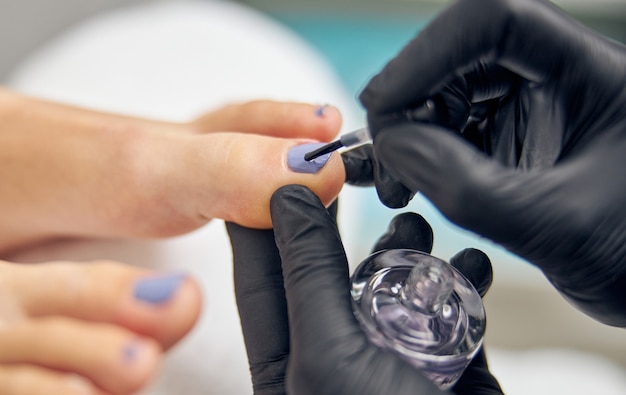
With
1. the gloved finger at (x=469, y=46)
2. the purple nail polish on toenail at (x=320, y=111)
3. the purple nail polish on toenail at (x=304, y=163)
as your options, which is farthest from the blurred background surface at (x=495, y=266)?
the gloved finger at (x=469, y=46)

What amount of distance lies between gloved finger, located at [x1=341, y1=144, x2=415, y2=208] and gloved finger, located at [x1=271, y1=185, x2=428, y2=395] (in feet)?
0.26

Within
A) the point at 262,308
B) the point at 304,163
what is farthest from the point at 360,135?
the point at 262,308

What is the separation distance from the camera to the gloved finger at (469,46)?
46 centimetres

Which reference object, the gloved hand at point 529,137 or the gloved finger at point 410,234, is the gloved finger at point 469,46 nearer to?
the gloved hand at point 529,137

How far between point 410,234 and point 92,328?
0.33m

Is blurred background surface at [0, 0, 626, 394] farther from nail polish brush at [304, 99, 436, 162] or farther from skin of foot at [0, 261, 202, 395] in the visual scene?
skin of foot at [0, 261, 202, 395]

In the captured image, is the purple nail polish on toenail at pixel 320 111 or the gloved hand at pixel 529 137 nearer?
the gloved hand at pixel 529 137

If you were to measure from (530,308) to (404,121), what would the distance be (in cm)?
85

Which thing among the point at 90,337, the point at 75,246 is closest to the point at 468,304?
the point at 90,337

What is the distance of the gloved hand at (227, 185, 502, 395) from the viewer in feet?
1.49

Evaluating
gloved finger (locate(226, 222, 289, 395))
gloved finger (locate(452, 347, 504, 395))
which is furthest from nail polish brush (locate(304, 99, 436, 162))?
gloved finger (locate(452, 347, 504, 395))

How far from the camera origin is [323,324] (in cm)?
47

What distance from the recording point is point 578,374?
2.54ft

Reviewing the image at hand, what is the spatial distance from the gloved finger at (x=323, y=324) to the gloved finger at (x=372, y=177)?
0.08 meters
